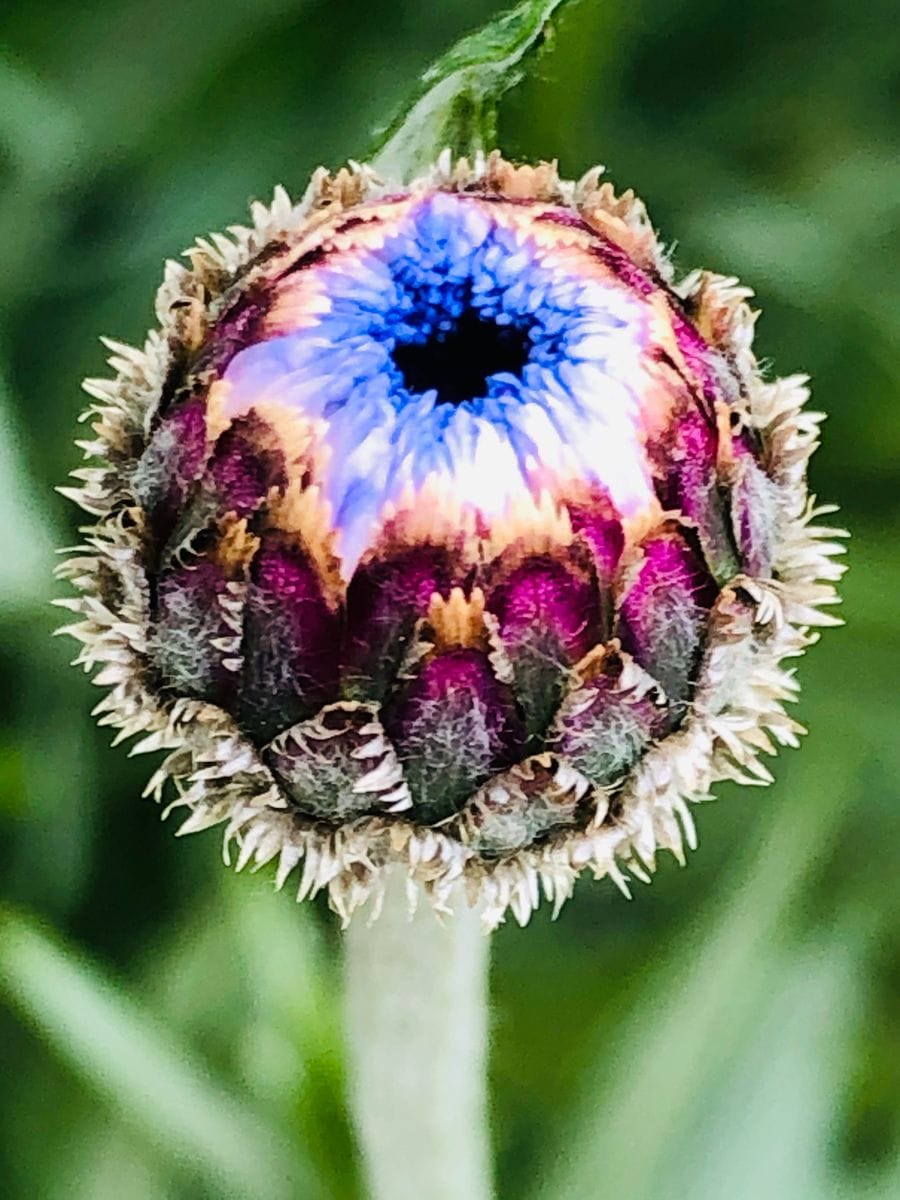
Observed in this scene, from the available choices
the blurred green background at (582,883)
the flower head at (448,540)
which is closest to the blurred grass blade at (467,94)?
the flower head at (448,540)

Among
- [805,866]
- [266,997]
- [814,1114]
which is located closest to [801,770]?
[805,866]

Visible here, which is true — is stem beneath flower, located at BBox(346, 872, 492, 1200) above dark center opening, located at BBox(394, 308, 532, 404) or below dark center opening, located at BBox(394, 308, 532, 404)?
below

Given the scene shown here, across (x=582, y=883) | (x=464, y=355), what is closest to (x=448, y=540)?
(x=464, y=355)

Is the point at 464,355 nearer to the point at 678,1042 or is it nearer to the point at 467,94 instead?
the point at 467,94

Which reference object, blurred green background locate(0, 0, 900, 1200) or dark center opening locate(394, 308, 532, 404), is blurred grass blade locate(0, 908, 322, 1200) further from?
dark center opening locate(394, 308, 532, 404)

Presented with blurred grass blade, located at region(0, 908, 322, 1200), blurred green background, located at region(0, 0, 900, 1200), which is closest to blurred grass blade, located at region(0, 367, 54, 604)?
blurred green background, located at region(0, 0, 900, 1200)

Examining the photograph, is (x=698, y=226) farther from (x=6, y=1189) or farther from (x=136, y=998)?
(x=6, y=1189)
